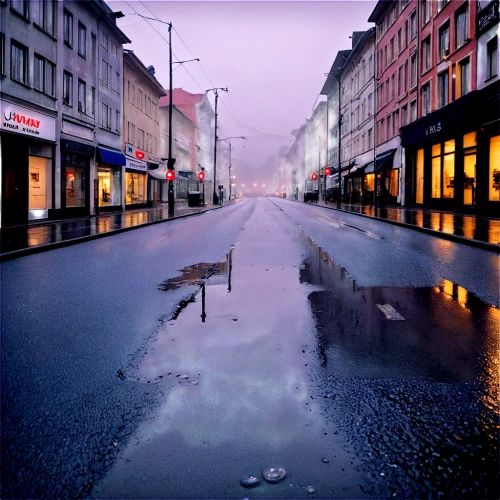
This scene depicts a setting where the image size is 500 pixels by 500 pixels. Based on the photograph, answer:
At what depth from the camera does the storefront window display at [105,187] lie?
3309cm

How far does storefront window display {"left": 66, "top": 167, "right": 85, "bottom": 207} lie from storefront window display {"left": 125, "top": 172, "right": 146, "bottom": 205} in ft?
29.9

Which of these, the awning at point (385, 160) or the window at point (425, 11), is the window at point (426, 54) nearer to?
the window at point (425, 11)

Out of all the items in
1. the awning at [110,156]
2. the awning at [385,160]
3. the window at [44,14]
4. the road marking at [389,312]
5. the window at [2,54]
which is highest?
the window at [44,14]

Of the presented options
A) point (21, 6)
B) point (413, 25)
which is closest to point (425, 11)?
point (413, 25)

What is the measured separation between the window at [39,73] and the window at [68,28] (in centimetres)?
309

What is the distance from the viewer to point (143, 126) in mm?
45062

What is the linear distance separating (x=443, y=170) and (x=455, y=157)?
7.91ft

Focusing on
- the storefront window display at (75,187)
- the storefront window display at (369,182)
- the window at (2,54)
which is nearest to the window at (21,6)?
the window at (2,54)

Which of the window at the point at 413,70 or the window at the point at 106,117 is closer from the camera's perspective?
the window at the point at 106,117

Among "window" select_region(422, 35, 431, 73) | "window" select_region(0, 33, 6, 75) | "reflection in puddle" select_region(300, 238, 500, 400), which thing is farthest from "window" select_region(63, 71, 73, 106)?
"reflection in puddle" select_region(300, 238, 500, 400)

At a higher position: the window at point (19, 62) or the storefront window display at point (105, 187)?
the window at point (19, 62)

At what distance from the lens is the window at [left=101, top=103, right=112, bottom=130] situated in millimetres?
33375

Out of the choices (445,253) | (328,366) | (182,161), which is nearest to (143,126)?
(182,161)

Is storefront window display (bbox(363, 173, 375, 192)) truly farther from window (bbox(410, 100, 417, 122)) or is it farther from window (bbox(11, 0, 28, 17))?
window (bbox(11, 0, 28, 17))
